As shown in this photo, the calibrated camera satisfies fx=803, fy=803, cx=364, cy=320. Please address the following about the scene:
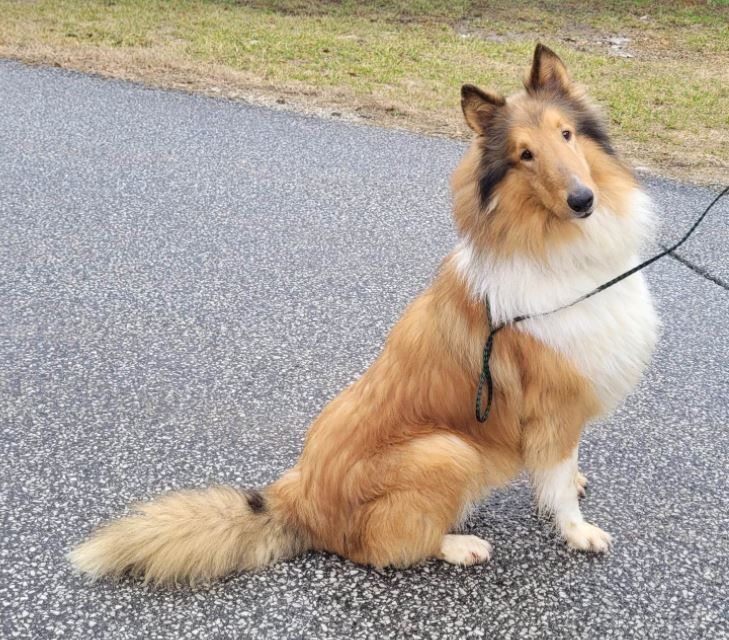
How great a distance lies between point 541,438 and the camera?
3.04 metres

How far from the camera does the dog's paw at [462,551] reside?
10.3ft

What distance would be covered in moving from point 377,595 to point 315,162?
5.01 m

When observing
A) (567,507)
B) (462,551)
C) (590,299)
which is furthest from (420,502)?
(590,299)

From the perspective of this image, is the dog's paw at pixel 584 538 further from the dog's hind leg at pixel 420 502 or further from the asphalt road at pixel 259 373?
the dog's hind leg at pixel 420 502

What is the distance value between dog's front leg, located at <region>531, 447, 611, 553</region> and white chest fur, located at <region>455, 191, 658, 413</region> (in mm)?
322

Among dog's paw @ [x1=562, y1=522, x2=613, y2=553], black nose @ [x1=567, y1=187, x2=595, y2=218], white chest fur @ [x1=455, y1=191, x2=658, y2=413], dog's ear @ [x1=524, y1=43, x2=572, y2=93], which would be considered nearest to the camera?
black nose @ [x1=567, y1=187, x2=595, y2=218]

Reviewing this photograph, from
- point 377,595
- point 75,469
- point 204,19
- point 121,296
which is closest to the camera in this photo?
point 377,595

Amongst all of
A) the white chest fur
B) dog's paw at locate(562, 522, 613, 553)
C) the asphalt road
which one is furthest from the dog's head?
the asphalt road

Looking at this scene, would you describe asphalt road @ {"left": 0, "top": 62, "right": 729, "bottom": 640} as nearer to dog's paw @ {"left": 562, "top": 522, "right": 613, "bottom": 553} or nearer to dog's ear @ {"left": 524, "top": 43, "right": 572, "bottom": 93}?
dog's paw @ {"left": 562, "top": 522, "right": 613, "bottom": 553}

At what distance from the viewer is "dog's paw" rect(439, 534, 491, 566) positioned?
3154mm

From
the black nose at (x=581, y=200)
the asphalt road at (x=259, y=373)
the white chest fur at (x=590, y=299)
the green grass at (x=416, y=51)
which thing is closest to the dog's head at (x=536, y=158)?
the black nose at (x=581, y=200)

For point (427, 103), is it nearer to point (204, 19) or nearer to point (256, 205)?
point (256, 205)

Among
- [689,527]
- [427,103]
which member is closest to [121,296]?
[689,527]

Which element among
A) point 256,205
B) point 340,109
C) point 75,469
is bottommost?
point 75,469
